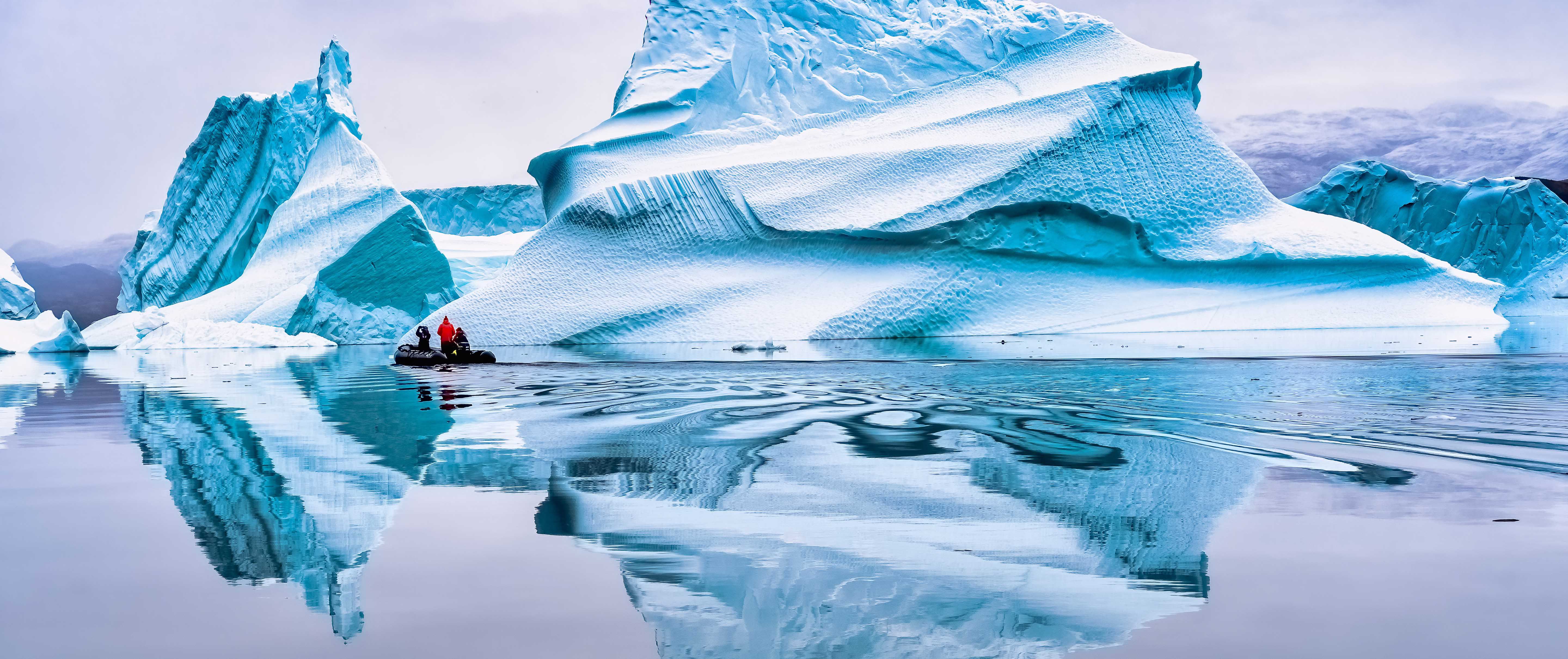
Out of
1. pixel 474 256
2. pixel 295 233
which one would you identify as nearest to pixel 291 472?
pixel 295 233

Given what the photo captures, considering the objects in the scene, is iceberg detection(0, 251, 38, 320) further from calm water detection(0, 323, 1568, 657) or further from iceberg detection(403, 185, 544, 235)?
calm water detection(0, 323, 1568, 657)

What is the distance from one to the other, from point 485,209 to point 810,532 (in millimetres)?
39611

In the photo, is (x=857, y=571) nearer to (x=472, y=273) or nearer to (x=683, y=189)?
(x=683, y=189)

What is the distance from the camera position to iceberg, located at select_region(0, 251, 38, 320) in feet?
83.7

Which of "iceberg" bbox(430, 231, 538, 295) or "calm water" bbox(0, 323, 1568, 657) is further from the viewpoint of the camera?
"iceberg" bbox(430, 231, 538, 295)

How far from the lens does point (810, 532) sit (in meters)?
2.22

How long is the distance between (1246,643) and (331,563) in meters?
1.56

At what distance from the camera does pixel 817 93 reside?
1984 cm

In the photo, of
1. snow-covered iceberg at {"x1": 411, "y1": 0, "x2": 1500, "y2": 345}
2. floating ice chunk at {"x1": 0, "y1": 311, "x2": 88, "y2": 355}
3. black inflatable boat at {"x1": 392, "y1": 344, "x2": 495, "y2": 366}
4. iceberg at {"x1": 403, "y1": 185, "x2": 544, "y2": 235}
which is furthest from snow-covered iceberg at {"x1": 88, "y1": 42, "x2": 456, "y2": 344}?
iceberg at {"x1": 403, "y1": 185, "x2": 544, "y2": 235}

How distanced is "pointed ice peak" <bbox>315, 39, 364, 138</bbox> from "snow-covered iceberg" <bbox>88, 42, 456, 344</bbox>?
34 mm

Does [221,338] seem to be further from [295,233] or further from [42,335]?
[42,335]

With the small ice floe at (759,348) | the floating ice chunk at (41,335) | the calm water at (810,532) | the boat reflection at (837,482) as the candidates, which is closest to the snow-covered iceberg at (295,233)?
the floating ice chunk at (41,335)

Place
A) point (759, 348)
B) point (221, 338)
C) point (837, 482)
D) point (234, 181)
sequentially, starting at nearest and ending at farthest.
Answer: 1. point (837, 482)
2. point (759, 348)
3. point (221, 338)
4. point (234, 181)

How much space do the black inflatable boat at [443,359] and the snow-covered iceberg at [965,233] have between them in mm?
5270
